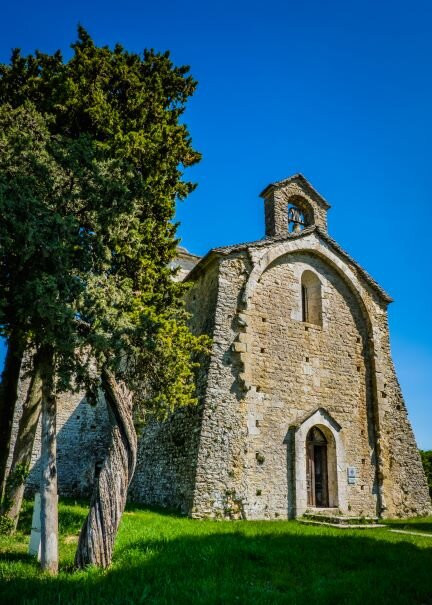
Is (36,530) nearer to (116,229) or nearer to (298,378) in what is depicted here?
(116,229)

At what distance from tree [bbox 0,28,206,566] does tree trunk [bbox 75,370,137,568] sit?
0.05 feet

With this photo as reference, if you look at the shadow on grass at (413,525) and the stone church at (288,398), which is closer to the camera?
the shadow on grass at (413,525)

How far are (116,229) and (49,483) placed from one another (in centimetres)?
403

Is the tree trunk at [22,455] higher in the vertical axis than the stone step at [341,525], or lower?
higher

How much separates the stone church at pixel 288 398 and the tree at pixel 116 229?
11.6 feet

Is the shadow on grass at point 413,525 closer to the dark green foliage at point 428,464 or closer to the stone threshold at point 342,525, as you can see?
the stone threshold at point 342,525

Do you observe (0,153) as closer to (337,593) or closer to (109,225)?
(109,225)

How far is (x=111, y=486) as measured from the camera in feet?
21.7

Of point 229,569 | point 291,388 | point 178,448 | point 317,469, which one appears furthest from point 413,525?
point 229,569

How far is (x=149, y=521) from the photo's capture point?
9.40 m

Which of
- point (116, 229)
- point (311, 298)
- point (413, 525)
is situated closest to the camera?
point (116, 229)

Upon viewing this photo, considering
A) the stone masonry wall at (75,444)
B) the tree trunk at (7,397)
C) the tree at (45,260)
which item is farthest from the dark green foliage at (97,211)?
the stone masonry wall at (75,444)

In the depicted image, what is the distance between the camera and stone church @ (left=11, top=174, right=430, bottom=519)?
37.7 ft

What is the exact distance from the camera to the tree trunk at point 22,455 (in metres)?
8.62
